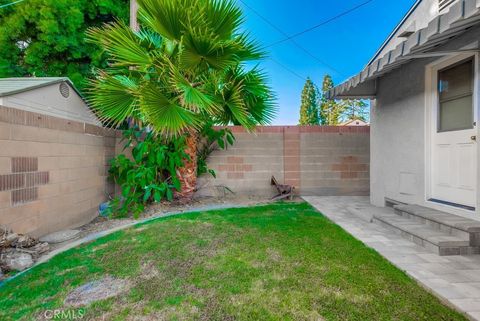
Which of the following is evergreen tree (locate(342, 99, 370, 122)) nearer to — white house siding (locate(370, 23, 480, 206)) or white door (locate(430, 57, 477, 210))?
white house siding (locate(370, 23, 480, 206))

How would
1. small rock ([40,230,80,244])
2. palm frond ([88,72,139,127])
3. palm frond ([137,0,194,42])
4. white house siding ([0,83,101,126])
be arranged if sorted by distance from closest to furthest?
small rock ([40,230,80,244])
palm frond ([137,0,194,42])
palm frond ([88,72,139,127])
white house siding ([0,83,101,126])

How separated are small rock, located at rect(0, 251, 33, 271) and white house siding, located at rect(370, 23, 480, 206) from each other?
198 inches

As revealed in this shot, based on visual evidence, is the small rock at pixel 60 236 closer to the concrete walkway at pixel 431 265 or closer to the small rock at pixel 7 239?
the small rock at pixel 7 239

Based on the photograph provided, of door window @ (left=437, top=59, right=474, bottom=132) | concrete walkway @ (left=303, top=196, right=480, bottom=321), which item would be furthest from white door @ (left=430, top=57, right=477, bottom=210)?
concrete walkway @ (left=303, top=196, right=480, bottom=321)

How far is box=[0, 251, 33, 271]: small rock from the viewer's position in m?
2.59

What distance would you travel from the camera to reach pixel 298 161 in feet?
21.2

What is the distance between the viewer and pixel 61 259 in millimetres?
2760

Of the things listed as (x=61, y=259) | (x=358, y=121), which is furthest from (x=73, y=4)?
(x=358, y=121)

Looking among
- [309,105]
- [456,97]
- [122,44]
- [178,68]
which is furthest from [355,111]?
[122,44]

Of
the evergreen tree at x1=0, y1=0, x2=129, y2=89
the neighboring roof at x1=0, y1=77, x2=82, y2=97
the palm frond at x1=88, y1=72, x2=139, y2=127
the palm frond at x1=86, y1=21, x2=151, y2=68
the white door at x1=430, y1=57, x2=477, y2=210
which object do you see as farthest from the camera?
the evergreen tree at x1=0, y1=0, x2=129, y2=89

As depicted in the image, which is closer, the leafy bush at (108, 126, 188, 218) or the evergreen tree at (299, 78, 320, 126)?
the leafy bush at (108, 126, 188, 218)

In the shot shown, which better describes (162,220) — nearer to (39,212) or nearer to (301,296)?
(39,212)

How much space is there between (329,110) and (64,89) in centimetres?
2802

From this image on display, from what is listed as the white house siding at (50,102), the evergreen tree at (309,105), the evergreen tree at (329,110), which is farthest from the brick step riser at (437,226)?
the evergreen tree at (309,105)
